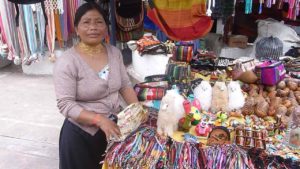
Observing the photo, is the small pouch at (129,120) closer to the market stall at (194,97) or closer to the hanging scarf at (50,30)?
Answer: the market stall at (194,97)

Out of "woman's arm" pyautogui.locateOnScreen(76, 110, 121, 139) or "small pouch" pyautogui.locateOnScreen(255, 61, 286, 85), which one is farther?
"small pouch" pyautogui.locateOnScreen(255, 61, 286, 85)

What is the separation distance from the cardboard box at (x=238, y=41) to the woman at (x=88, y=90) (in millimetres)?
2636

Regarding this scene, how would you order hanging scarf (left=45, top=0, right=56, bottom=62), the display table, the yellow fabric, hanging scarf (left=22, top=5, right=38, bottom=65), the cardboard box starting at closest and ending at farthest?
the display table, the yellow fabric, hanging scarf (left=45, top=0, right=56, bottom=62), hanging scarf (left=22, top=5, right=38, bottom=65), the cardboard box

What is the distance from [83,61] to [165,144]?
1.95 feet

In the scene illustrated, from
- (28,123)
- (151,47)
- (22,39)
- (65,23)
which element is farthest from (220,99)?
(28,123)

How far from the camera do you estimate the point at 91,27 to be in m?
1.55

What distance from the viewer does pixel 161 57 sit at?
266 centimetres

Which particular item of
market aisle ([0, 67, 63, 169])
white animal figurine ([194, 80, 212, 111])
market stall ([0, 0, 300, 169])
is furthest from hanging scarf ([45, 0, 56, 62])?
white animal figurine ([194, 80, 212, 111])

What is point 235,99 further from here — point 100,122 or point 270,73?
point 100,122

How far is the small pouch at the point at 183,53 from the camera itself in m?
2.44

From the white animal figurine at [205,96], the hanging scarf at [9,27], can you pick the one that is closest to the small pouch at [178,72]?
the white animal figurine at [205,96]

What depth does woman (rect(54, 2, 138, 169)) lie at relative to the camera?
1489 mm

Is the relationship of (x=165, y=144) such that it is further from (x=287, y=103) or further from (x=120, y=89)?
(x=287, y=103)

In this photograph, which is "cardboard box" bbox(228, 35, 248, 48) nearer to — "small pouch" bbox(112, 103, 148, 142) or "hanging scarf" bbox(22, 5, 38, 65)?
"hanging scarf" bbox(22, 5, 38, 65)
